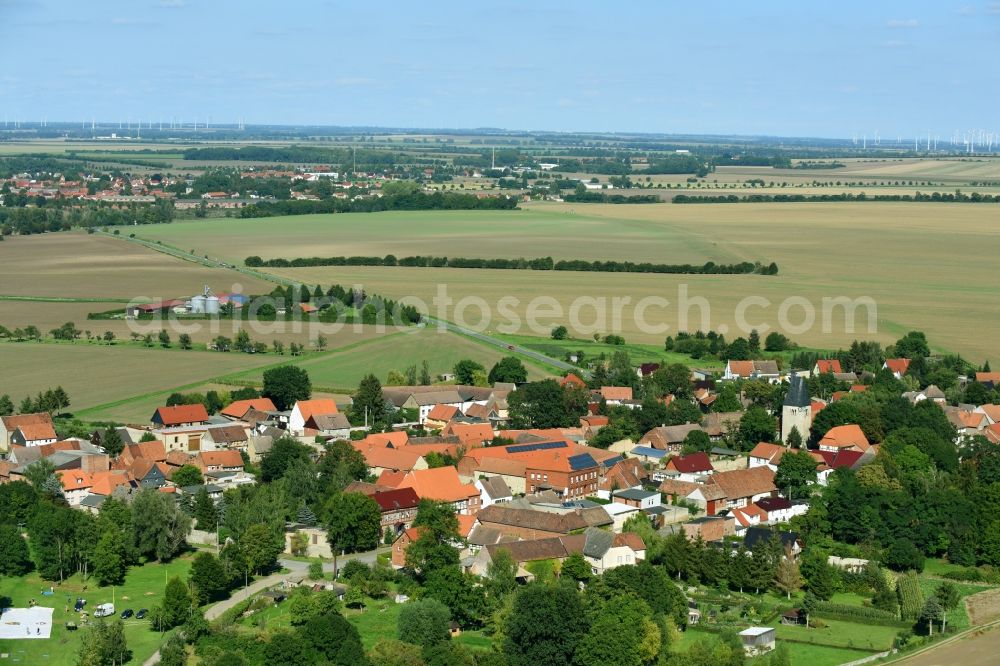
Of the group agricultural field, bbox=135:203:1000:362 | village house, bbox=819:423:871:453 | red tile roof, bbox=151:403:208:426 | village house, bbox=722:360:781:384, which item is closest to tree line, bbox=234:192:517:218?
agricultural field, bbox=135:203:1000:362

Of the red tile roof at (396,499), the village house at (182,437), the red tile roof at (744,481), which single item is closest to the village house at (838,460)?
the red tile roof at (744,481)

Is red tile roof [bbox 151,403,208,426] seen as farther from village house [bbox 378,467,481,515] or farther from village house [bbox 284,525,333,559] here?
village house [bbox 284,525,333,559]

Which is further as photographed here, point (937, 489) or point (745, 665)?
point (937, 489)

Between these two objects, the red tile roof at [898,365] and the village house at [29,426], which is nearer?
the village house at [29,426]

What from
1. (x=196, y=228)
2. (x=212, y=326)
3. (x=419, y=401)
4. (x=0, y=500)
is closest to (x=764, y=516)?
(x=419, y=401)

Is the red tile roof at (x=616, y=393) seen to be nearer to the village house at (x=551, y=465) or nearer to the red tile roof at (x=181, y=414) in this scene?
the village house at (x=551, y=465)

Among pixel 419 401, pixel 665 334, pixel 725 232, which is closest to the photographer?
pixel 419 401

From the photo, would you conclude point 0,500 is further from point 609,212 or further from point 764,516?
point 609,212
